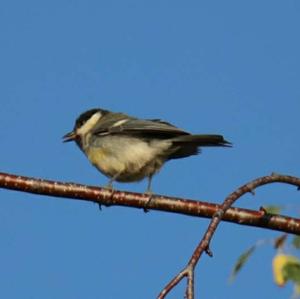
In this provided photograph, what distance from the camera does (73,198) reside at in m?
4.01

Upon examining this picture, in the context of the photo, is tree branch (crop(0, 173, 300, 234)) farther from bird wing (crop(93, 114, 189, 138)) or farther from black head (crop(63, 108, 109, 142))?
black head (crop(63, 108, 109, 142))

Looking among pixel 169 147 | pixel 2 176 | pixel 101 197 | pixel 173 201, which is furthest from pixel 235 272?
pixel 169 147

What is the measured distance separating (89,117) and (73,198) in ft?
12.7

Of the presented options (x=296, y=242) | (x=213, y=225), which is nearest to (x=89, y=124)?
(x=296, y=242)

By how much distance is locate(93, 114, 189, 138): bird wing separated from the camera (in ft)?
20.4

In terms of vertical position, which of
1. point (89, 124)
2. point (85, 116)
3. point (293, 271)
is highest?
point (85, 116)

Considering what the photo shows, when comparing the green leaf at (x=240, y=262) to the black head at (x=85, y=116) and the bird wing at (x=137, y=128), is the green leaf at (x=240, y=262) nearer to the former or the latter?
the bird wing at (x=137, y=128)

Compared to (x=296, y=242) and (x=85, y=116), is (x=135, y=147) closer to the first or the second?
(x=85, y=116)

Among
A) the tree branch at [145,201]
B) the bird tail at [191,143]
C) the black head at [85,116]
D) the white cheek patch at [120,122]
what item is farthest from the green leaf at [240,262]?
the black head at [85,116]

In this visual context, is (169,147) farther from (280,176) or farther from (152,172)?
(280,176)

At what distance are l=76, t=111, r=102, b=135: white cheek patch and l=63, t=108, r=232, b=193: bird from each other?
439 millimetres

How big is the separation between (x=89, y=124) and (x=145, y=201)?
3569 mm

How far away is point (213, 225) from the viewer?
231cm

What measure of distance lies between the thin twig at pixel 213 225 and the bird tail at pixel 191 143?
8.27ft
